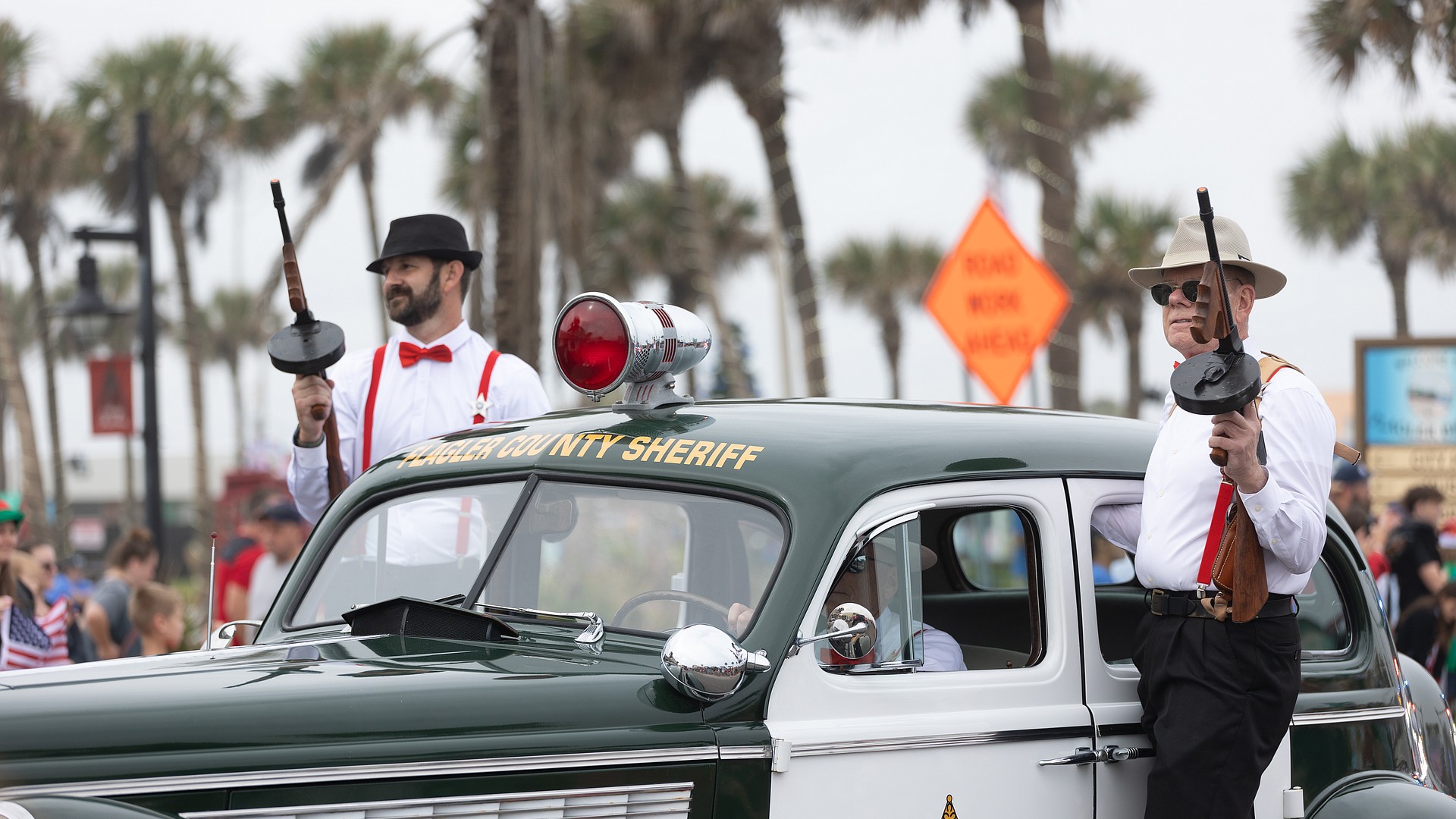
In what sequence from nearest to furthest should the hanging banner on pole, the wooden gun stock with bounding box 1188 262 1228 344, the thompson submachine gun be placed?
the thompson submachine gun
the wooden gun stock with bounding box 1188 262 1228 344
the hanging banner on pole

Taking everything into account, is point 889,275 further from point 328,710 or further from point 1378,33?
point 328,710

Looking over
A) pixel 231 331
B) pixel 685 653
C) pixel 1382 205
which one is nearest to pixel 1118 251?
pixel 1382 205

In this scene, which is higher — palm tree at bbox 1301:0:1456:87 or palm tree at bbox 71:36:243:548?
palm tree at bbox 71:36:243:548

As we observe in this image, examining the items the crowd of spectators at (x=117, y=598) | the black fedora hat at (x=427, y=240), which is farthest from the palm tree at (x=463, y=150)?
the black fedora hat at (x=427, y=240)

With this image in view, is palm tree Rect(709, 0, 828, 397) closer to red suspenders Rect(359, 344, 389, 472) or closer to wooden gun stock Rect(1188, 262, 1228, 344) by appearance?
red suspenders Rect(359, 344, 389, 472)

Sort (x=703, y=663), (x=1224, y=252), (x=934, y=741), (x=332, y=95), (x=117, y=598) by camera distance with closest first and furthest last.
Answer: (x=703, y=663) → (x=934, y=741) → (x=1224, y=252) → (x=117, y=598) → (x=332, y=95)

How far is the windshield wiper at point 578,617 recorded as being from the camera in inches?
146

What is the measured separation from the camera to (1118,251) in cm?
3672

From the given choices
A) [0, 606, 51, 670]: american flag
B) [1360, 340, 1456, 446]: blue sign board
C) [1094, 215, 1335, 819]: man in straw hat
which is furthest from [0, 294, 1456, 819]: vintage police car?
[1360, 340, 1456, 446]: blue sign board

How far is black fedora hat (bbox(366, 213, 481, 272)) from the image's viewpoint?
5.39 m

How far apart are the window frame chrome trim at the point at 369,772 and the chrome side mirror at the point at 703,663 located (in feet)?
0.38

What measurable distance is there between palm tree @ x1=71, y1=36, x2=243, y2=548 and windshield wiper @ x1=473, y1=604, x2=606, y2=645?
106ft

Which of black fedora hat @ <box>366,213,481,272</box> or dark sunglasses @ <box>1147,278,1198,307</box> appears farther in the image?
black fedora hat @ <box>366,213,481,272</box>

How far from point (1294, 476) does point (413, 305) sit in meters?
2.85
